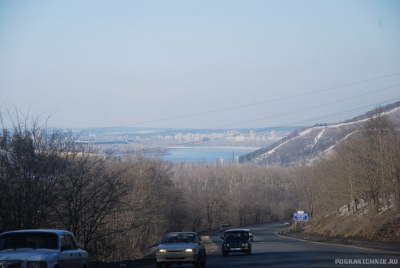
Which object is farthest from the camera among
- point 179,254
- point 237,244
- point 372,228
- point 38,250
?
point 372,228

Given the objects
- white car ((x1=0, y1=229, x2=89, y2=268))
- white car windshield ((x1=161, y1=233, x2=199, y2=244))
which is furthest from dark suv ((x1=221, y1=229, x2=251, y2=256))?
white car ((x1=0, y1=229, x2=89, y2=268))

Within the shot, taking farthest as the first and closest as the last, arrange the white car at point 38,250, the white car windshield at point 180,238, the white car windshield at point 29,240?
the white car windshield at point 180,238 → the white car windshield at point 29,240 → the white car at point 38,250

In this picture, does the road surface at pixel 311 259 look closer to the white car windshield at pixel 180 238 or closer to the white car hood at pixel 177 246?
the white car windshield at pixel 180 238

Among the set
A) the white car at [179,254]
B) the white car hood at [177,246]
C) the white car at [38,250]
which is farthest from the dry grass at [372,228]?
the white car at [38,250]

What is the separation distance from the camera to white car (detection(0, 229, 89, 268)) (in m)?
12.1

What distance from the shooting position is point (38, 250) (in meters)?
13.0

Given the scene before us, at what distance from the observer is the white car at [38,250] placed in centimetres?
1212

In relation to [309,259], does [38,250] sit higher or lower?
higher

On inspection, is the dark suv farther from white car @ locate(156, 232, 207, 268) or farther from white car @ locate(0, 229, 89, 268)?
white car @ locate(0, 229, 89, 268)

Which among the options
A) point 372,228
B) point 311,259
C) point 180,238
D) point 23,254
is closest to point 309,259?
point 311,259

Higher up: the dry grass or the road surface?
the road surface

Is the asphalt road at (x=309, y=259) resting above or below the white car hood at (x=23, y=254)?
below

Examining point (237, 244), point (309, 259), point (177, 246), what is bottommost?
point (237, 244)

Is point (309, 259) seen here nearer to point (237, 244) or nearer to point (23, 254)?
point (237, 244)
